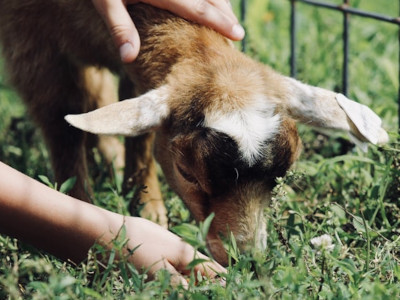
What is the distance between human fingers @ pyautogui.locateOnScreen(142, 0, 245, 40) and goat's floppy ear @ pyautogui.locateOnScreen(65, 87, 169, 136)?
1.33 ft

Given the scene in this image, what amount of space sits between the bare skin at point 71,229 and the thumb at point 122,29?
88cm

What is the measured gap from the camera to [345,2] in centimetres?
454

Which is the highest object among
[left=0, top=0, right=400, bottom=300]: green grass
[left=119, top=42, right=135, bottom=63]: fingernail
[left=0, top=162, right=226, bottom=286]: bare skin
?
[left=119, top=42, right=135, bottom=63]: fingernail

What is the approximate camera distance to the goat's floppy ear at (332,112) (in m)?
3.24

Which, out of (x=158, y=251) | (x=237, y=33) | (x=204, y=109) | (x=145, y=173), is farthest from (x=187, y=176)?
(x=145, y=173)

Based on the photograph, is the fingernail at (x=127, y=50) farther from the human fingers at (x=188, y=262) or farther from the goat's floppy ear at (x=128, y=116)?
the human fingers at (x=188, y=262)

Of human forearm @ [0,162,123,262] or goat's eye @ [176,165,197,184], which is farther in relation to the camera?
goat's eye @ [176,165,197,184]

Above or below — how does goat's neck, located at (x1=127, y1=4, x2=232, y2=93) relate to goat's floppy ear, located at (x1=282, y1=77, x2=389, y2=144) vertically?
above

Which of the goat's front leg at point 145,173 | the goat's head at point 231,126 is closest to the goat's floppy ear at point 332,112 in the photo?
the goat's head at point 231,126

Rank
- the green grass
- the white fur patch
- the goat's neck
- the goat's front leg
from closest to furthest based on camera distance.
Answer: the green grass
the white fur patch
the goat's neck
the goat's front leg

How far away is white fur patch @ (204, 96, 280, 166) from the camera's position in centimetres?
301

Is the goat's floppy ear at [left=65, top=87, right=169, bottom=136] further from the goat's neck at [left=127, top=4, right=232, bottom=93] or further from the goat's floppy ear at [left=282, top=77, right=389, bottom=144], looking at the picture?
the goat's floppy ear at [left=282, top=77, right=389, bottom=144]

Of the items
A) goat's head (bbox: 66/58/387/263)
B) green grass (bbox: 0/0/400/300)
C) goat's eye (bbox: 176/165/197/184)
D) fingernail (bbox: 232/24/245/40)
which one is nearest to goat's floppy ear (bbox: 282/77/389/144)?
goat's head (bbox: 66/58/387/263)

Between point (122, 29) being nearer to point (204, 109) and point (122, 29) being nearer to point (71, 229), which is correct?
point (204, 109)
